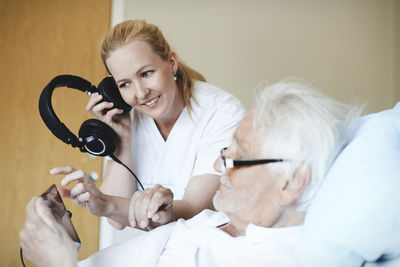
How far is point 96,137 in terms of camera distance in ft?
Answer: 4.33

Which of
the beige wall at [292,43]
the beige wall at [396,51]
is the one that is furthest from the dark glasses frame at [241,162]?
the beige wall at [396,51]

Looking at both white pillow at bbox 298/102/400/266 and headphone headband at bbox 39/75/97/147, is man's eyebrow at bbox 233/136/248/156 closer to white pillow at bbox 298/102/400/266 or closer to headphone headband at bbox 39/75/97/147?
white pillow at bbox 298/102/400/266

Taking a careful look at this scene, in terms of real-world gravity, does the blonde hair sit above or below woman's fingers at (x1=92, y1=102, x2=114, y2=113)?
above

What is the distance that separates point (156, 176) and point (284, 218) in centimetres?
70

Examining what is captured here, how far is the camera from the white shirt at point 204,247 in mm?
916

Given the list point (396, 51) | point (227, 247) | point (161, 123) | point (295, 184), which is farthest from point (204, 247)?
point (396, 51)

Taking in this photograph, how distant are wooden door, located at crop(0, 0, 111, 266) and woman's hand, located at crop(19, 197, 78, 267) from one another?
5.40ft

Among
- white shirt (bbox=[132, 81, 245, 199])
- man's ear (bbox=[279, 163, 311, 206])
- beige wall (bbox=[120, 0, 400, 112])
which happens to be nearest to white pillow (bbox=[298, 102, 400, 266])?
man's ear (bbox=[279, 163, 311, 206])

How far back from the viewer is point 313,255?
77 cm

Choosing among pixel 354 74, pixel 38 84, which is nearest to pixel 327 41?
pixel 354 74

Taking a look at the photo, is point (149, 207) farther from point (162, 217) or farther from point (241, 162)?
point (241, 162)

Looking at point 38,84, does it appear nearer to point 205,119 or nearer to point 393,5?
point 205,119

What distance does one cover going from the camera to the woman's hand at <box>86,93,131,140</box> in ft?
4.66

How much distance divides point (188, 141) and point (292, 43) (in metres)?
1.40
